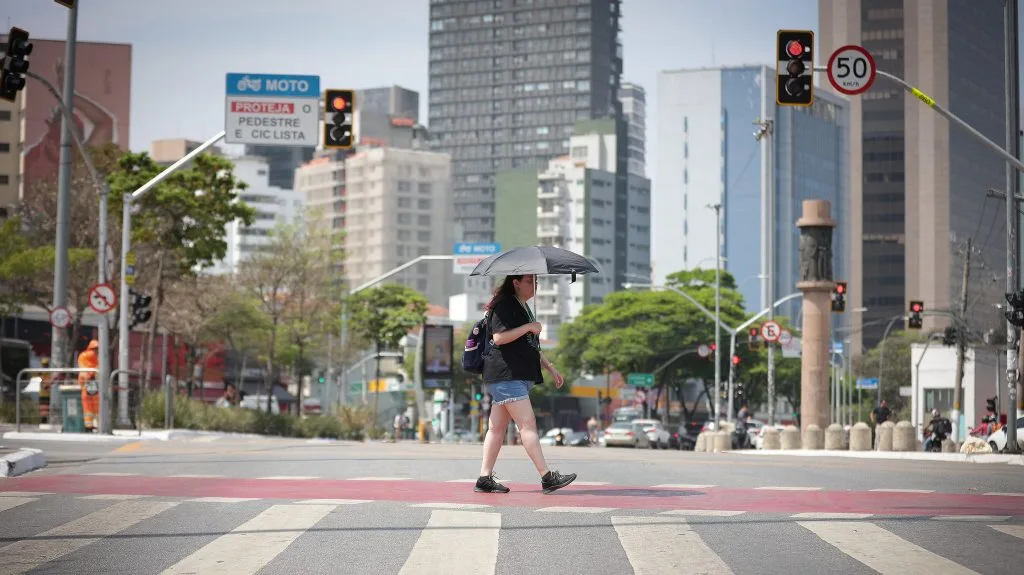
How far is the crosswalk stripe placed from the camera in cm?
854

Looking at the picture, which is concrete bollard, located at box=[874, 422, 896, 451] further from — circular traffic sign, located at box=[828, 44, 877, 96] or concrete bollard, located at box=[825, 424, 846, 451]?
circular traffic sign, located at box=[828, 44, 877, 96]

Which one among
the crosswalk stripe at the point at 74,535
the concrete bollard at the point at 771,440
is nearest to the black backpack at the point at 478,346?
the crosswalk stripe at the point at 74,535

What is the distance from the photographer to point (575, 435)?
299 ft

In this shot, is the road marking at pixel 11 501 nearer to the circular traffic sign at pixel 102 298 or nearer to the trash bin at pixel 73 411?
the circular traffic sign at pixel 102 298

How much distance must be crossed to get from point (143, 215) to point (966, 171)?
166 meters

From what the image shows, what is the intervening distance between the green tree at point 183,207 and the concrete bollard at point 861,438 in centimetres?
1940

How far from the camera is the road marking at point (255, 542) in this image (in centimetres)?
820

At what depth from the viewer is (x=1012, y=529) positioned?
399 inches

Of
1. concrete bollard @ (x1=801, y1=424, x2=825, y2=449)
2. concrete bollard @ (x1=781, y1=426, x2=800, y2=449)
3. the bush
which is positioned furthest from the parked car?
concrete bollard @ (x1=801, y1=424, x2=825, y2=449)

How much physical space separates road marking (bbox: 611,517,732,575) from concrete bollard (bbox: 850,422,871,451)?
30046 mm

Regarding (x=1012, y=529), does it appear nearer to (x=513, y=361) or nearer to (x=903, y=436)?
(x=513, y=361)

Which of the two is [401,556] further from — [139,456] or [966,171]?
[966,171]

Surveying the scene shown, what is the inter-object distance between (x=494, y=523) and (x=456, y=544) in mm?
1225

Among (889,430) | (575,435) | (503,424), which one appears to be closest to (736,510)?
(503,424)
